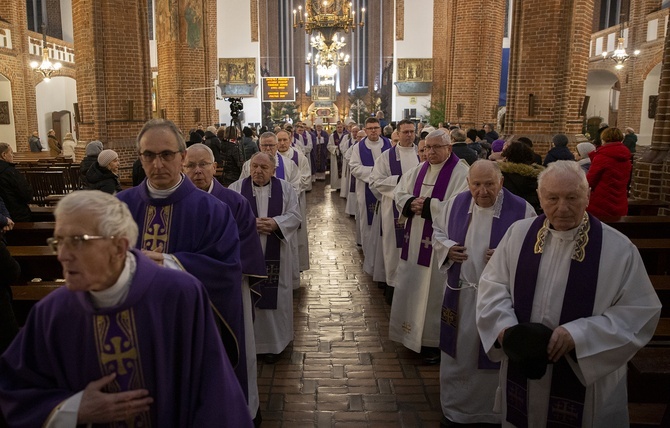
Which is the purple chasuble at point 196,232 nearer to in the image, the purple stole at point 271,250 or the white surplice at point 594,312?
the white surplice at point 594,312

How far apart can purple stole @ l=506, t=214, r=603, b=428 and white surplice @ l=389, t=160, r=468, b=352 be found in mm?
1960

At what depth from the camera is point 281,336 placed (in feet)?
16.6

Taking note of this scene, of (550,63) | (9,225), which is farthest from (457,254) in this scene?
(550,63)

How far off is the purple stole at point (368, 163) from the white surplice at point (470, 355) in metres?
4.10

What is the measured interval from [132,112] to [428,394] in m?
8.68

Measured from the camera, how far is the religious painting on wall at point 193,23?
17.3 m

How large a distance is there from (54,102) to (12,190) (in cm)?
1941

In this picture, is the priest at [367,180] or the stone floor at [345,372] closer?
the stone floor at [345,372]

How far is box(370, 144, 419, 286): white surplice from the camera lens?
6508 mm

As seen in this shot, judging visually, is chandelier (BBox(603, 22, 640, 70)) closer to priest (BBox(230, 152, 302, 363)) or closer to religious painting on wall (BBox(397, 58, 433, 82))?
religious painting on wall (BBox(397, 58, 433, 82))

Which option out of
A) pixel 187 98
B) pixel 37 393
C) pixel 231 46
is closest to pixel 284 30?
pixel 231 46

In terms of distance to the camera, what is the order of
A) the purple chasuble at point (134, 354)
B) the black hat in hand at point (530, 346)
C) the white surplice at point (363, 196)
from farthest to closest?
the white surplice at point (363, 196), the black hat in hand at point (530, 346), the purple chasuble at point (134, 354)

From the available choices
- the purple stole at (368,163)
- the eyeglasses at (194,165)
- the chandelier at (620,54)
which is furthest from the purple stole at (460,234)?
the chandelier at (620,54)

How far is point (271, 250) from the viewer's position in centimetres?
506
